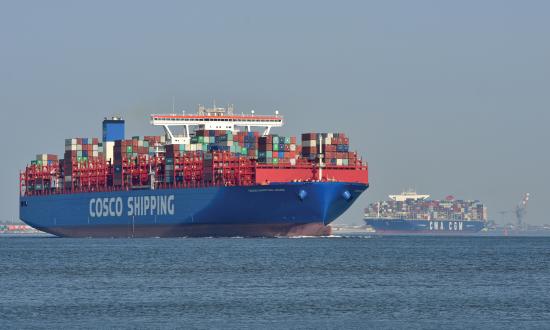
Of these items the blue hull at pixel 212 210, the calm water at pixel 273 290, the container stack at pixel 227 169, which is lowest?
the calm water at pixel 273 290

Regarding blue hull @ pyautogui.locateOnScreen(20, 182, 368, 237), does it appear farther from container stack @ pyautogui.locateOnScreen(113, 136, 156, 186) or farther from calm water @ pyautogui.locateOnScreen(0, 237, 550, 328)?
calm water @ pyautogui.locateOnScreen(0, 237, 550, 328)

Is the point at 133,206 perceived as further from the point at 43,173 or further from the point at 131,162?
the point at 43,173

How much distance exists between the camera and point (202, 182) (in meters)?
105

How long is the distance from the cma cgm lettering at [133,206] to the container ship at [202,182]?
10 cm

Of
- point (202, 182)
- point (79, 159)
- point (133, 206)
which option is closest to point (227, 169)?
point (202, 182)

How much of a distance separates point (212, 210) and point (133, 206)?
13014 mm

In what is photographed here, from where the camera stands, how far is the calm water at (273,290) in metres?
41.1

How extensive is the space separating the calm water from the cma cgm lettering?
29.2m

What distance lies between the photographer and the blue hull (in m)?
97.8

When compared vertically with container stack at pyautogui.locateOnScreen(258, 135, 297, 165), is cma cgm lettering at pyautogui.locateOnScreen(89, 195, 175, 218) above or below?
below

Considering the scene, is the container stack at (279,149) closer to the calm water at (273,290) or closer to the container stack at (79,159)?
the calm water at (273,290)

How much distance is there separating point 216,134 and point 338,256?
35.3 m

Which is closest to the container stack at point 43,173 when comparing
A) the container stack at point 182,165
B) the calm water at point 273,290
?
the container stack at point 182,165

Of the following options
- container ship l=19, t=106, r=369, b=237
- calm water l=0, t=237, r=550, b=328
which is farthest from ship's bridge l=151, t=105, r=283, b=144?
calm water l=0, t=237, r=550, b=328
